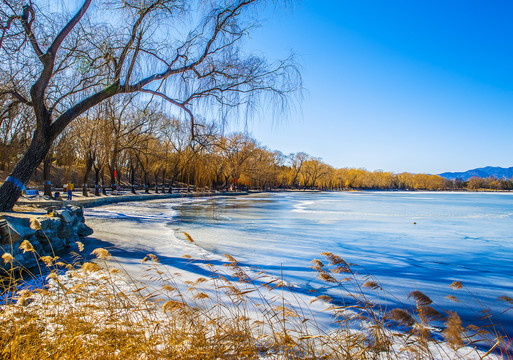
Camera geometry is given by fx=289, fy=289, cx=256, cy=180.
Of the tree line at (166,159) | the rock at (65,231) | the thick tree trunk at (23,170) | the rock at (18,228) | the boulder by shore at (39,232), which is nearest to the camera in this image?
the boulder by shore at (39,232)

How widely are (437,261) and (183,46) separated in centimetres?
768

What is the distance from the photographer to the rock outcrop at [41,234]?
14.5ft

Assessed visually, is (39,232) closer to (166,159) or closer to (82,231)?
(82,231)

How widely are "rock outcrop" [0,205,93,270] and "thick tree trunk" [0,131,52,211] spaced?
2.79 feet

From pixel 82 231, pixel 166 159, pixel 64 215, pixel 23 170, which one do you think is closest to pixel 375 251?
pixel 64 215

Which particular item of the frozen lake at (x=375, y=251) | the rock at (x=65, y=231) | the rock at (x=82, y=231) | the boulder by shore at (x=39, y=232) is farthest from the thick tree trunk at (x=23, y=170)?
the frozen lake at (x=375, y=251)

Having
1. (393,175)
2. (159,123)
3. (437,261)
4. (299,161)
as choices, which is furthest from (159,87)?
(393,175)

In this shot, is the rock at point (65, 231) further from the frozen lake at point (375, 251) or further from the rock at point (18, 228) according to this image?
the rock at point (18, 228)

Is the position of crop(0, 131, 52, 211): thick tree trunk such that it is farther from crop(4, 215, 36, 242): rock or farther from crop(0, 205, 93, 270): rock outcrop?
crop(4, 215, 36, 242): rock

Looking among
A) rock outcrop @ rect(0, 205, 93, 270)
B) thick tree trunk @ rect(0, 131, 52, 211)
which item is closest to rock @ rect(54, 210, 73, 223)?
rock outcrop @ rect(0, 205, 93, 270)

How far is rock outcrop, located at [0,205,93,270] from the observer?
14.5 feet

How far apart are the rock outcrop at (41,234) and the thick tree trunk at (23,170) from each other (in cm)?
85

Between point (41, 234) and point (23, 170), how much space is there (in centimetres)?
167

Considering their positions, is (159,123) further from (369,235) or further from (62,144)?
(369,235)
